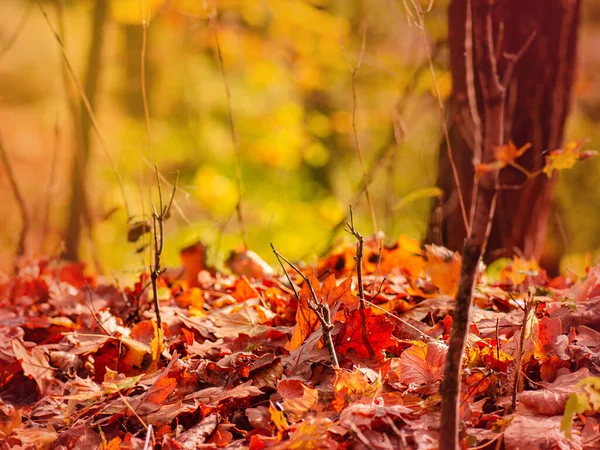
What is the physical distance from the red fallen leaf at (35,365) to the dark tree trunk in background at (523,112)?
1.88 metres

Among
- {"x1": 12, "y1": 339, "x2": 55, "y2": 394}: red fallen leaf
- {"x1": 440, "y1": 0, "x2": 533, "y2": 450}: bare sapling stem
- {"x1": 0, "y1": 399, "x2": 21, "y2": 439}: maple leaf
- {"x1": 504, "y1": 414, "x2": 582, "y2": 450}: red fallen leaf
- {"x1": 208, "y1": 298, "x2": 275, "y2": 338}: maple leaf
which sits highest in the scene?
{"x1": 440, "y1": 0, "x2": 533, "y2": 450}: bare sapling stem

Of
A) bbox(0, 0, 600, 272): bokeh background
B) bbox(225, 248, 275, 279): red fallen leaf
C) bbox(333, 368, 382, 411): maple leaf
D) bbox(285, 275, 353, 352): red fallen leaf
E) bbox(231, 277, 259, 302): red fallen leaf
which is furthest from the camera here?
bbox(0, 0, 600, 272): bokeh background

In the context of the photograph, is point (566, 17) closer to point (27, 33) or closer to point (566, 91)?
point (566, 91)

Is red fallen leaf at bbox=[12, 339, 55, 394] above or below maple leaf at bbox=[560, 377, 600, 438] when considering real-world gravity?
below

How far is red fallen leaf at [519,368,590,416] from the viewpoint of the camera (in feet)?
3.74

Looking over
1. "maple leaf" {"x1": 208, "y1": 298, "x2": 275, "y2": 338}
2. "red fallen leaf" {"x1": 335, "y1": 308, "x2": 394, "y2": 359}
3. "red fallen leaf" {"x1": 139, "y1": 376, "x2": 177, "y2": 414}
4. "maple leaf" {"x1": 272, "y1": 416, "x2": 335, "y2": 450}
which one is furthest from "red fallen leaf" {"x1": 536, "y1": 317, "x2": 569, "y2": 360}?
"red fallen leaf" {"x1": 139, "y1": 376, "x2": 177, "y2": 414}

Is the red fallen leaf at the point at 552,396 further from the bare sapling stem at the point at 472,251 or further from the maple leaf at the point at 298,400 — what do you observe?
the maple leaf at the point at 298,400

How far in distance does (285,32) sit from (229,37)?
1396mm

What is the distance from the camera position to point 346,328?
140cm

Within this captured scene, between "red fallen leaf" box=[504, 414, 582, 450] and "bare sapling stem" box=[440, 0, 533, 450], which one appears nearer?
"bare sapling stem" box=[440, 0, 533, 450]

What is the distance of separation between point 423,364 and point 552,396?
262 millimetres

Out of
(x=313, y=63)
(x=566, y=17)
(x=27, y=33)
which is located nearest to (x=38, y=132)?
(x=27, y=33)

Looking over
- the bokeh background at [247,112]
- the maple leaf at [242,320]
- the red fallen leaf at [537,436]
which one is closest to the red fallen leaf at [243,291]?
the maple leaf at [242,320]

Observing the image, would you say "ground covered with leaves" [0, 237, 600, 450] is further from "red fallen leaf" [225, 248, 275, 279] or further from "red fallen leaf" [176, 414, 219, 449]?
"red fallen leaf" [225, 248, 275, 279]
